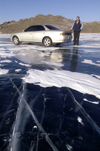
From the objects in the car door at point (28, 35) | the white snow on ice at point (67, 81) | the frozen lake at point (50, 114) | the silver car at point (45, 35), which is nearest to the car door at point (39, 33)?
the silver car at point (45, 35)

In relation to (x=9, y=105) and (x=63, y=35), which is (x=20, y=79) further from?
(x=63, y=35)

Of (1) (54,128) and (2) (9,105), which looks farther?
(2) (9,105)

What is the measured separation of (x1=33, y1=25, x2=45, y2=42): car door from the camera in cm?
961

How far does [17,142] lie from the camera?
1.51 metres

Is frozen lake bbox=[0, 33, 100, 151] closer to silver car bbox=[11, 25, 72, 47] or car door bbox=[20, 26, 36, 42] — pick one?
silver car bbox=[11, 25, 72, 47]

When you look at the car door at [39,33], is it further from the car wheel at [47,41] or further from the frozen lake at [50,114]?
the frozen lake at [50,114]

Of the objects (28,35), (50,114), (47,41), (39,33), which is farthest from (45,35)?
(50,114)

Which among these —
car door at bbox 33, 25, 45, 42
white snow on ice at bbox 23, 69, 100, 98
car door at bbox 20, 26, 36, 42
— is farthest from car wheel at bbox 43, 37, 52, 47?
white snow on ice at bbox 23, 69, 100, 98

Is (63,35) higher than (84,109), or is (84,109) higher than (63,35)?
(63,35)

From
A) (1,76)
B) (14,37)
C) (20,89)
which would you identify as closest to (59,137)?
(20,89)

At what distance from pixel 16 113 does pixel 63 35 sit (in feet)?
26.0

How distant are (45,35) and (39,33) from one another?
56cm

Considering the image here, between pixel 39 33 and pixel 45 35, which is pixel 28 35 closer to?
pixel 39 33

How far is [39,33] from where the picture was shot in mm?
9727
